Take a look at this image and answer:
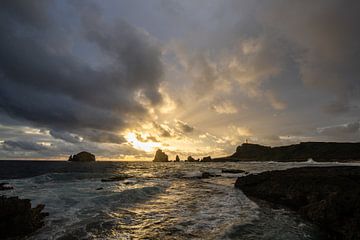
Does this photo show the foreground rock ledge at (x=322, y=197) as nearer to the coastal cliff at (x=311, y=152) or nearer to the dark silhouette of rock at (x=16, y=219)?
the dark silhouette of rock at (x=16, y=219)

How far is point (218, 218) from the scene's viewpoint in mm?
16094

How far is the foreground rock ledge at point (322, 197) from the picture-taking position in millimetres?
12747

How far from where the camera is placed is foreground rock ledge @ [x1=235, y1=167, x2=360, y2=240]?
12747mm

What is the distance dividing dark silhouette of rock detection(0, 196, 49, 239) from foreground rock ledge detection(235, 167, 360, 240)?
54.7 feet

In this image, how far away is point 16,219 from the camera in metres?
13.5

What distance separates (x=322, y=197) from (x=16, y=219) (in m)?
20.7

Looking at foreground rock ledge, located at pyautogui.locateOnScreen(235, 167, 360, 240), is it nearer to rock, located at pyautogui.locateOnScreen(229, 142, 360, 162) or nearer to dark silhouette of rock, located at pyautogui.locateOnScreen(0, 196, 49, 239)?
dark silhouette of rock, located at pyautogui.locateOnScreen(0, 196, 49, 239)

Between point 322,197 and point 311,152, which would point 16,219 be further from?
point 311,152

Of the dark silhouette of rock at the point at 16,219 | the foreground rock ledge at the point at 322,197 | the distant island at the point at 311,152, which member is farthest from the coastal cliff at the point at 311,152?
the dark silhouette of rock at the point at 16,219

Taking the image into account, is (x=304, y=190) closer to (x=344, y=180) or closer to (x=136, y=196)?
(x=344, y=180)

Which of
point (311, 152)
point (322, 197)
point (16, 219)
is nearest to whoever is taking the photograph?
point (16, 219)

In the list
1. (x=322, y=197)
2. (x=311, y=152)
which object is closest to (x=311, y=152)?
(x=311, y=152)

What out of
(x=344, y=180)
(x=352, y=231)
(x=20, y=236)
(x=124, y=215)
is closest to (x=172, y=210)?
(x=124, y=215)

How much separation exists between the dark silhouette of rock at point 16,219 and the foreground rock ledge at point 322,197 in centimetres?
1668
